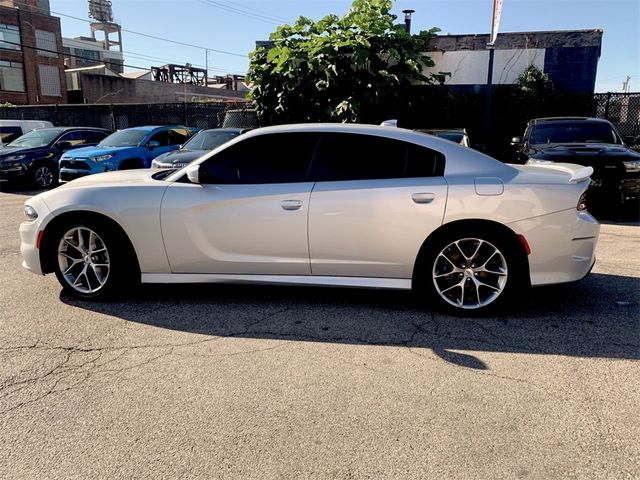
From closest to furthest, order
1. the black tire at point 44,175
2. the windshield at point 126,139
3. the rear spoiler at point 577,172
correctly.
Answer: the rear spoiler at point 577,172 → the windshield at point 126,139 → the black tire at point 44,175

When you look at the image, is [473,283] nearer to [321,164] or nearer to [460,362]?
[460,362]

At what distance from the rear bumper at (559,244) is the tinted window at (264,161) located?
1.85m

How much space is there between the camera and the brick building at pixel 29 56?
43594 mm

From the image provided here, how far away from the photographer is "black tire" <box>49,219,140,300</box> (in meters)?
4.37

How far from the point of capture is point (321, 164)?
4238mm

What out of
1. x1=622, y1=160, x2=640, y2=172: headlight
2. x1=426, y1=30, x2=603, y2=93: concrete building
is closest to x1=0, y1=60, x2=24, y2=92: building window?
x1=426, y1=30, x2=603, y2=93: concrete building

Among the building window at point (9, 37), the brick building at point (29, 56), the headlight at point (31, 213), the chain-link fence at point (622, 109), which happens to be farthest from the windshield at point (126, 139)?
the building window at point (9, 37)

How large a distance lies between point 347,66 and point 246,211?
34.9ft

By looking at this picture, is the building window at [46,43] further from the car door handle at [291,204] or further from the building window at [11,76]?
the car door handle at [291,204]

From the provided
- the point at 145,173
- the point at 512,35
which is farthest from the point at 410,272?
Answer: the point at 512,35

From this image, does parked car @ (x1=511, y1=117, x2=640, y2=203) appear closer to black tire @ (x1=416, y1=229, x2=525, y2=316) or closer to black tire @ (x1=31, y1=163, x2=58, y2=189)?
black tire @ (x1=416, y1=229, x2=525, y2=316)

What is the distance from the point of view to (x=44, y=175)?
1323cm

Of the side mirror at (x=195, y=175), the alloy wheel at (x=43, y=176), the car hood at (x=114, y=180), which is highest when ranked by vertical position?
the side mirror at (x=195, y=175)

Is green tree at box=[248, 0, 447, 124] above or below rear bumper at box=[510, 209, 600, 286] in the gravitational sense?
above
